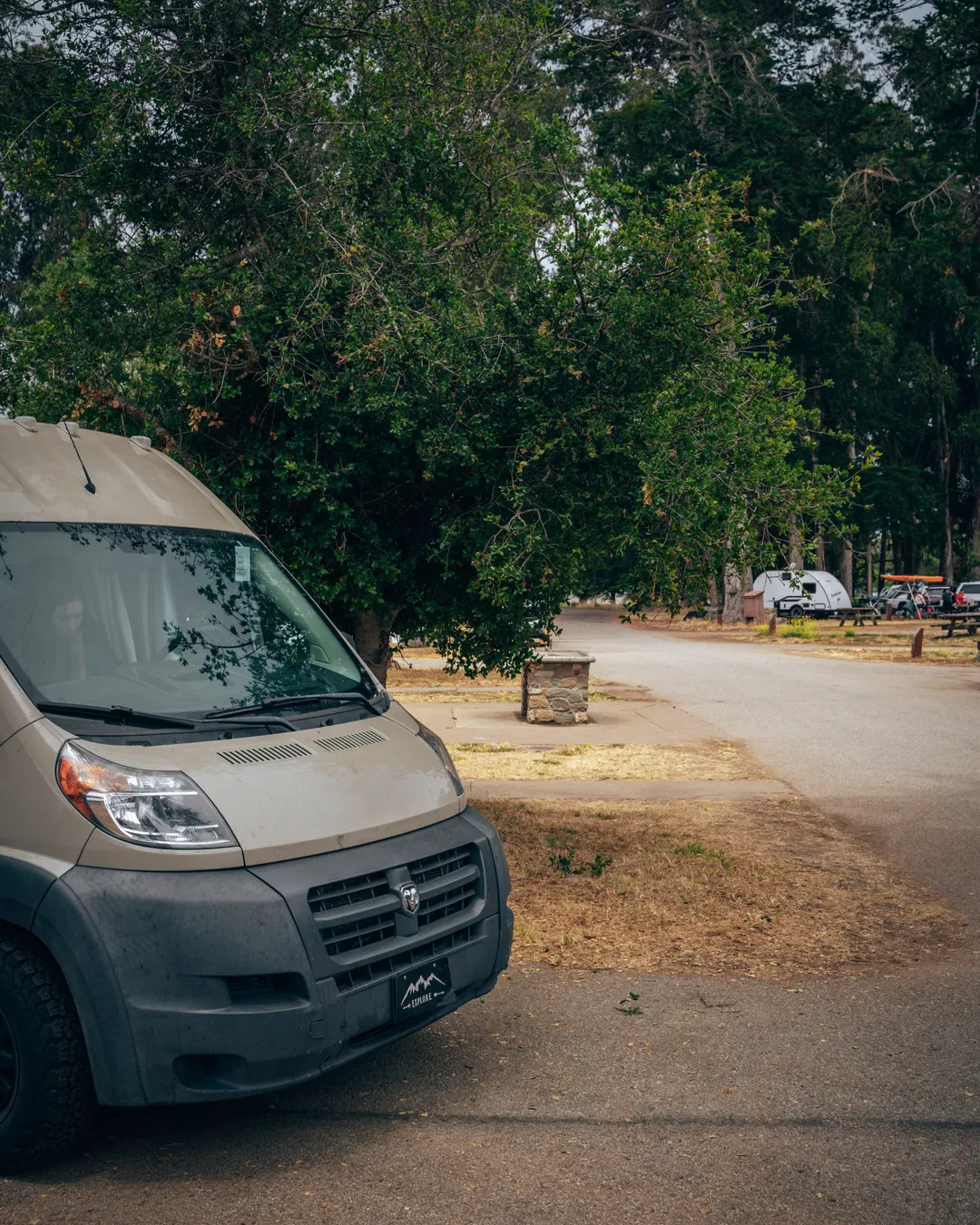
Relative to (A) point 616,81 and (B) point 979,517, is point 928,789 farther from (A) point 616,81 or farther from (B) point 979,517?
(B) point 979,517

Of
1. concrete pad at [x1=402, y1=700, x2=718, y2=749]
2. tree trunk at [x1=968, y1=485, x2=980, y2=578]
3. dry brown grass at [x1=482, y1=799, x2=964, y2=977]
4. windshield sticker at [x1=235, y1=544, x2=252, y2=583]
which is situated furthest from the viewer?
tree trunk at [x1=968, y1=485, x2=980, y2=578]

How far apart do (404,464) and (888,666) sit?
21893 mm

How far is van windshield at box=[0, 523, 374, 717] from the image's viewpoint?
4469 mm

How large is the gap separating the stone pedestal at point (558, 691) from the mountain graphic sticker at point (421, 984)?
1202cm

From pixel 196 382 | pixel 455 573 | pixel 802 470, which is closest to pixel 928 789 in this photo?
pixel 802 470

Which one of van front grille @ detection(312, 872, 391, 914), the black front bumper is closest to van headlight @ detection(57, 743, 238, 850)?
the black front bumper

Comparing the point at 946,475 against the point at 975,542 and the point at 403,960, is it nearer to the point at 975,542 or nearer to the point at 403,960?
the point at 975,542

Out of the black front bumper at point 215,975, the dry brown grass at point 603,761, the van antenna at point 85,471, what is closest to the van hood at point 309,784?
the black front bumper at point 215,975

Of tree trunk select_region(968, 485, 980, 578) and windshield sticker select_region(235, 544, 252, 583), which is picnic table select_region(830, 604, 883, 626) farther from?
windshield sticker select_region(235, 544, 252, 583)

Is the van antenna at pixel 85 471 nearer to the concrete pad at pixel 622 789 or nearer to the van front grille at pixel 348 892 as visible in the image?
the van front grille at pixel 348 892

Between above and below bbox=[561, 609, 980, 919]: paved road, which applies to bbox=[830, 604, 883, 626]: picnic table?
above

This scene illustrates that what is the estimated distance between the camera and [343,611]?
8578mm

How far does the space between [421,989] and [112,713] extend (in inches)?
55.8

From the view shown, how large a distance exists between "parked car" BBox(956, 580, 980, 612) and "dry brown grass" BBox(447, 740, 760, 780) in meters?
37.2
